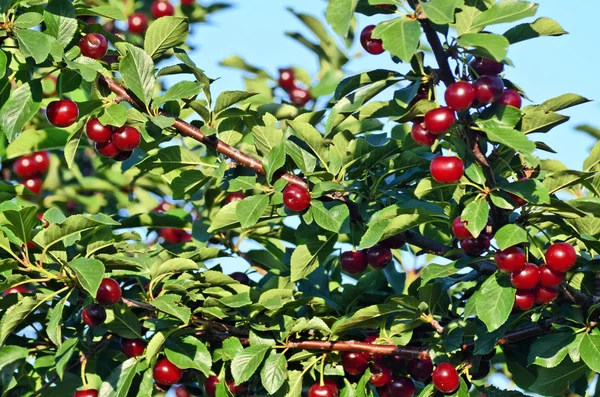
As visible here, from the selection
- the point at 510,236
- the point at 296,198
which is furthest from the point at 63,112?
the point at 510,236

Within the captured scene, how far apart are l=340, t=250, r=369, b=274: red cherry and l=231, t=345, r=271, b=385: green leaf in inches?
14.5

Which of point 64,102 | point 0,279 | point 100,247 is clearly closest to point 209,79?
point 64,102

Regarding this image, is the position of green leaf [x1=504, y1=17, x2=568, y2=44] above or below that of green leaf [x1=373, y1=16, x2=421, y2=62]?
below

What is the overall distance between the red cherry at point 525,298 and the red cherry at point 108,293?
115 cm

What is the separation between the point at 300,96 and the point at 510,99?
192 cm

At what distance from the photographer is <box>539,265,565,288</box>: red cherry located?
7.47 ft

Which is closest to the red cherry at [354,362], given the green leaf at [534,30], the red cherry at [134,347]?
the red cherry at [134,347]

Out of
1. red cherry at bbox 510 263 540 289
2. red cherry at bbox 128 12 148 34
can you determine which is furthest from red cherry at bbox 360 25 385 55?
red cherry at bbox 128 12 148 34

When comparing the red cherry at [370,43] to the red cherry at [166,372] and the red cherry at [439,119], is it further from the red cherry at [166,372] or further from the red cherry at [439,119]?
the red cherry at [166,372]

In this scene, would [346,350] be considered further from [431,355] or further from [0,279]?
[0,279]

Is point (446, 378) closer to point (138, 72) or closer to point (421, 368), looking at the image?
point (421, 368)

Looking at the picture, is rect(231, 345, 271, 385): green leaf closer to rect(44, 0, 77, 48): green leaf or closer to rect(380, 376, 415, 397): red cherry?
rect(380, 376, 415, 397): red cherry

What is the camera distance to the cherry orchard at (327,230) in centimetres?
219

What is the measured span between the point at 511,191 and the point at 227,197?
180 centimetres
